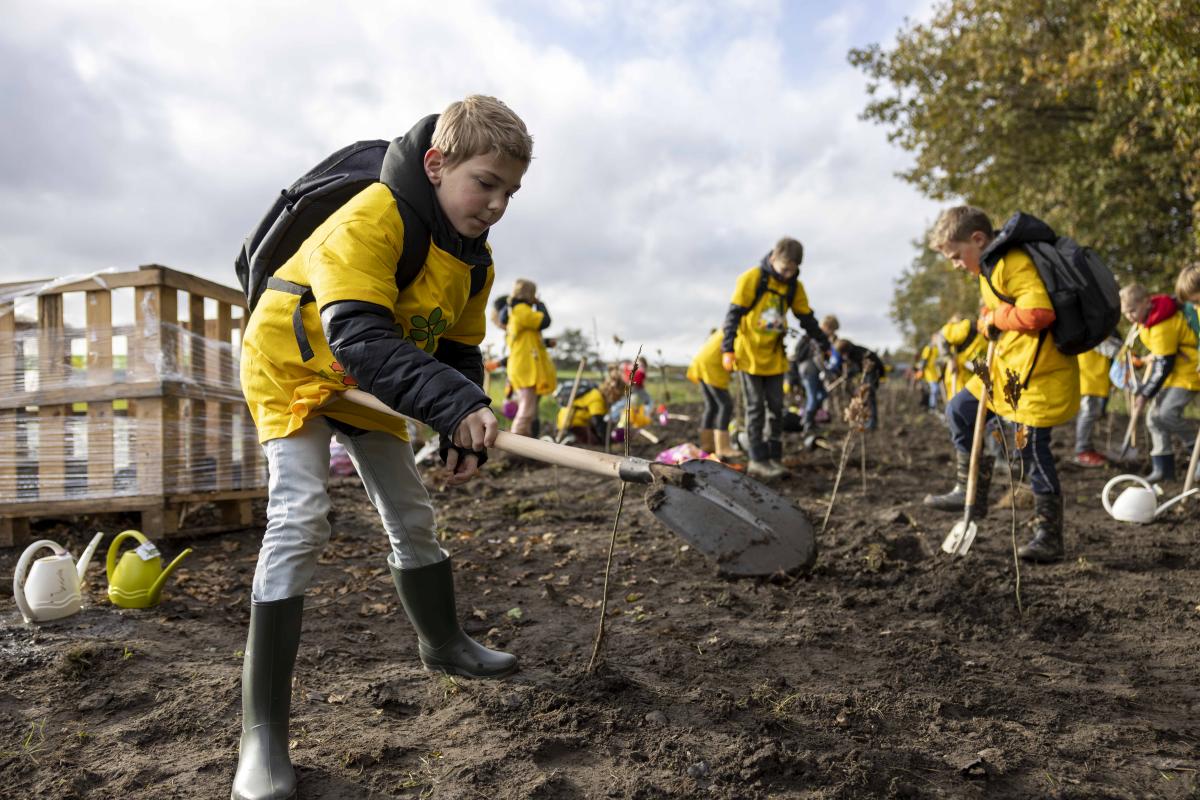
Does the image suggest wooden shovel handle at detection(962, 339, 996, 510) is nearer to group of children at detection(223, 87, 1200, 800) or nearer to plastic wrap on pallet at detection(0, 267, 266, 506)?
group of children at detection(223, 87, 1200, 800)

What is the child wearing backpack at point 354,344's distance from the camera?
2.02m

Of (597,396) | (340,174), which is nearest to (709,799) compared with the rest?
(340,174)

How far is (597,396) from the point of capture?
10148mm

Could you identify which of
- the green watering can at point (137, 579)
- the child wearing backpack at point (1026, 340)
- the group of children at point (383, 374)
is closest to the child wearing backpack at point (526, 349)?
the child wearing backpack at point (1026, 340)

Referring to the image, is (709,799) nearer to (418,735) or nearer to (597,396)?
(418,735)

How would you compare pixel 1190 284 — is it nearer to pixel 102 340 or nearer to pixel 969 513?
pixel 969 513

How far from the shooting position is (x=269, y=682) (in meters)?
2.20

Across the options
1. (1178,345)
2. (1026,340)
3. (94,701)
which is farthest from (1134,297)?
(94,701)

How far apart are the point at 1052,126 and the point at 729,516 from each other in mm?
15631

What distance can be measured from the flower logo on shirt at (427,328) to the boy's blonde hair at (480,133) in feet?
1.44

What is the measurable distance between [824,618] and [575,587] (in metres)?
1.28

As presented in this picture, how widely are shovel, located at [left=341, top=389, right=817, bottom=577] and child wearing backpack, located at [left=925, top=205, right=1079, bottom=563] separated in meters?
1.69

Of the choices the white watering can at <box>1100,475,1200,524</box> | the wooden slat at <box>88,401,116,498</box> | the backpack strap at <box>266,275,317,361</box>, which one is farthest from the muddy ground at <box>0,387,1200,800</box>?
the backpack strap at <box>266,275,317,361</box>

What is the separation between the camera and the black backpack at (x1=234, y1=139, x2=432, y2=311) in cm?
240
